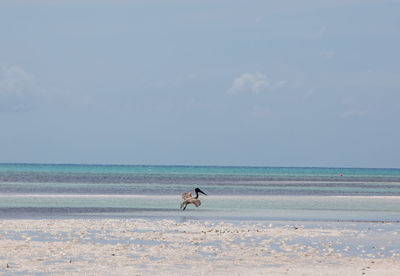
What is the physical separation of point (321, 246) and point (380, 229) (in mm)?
6924

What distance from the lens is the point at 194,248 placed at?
21109mm

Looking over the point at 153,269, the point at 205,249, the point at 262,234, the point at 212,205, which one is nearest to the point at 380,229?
the point at 262,234

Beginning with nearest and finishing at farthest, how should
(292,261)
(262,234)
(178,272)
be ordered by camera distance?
(178,272), (292,261), (262,234)

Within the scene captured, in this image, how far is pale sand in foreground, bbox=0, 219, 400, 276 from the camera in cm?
1733

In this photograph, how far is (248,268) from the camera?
1748 cm

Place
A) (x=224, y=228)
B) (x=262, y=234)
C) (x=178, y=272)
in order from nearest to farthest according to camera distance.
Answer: (x=178, y=272) → (x=262, y=234) → (x=224, y=228)

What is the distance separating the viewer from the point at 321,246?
2186 centimetres

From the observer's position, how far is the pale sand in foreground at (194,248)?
17.3 metres

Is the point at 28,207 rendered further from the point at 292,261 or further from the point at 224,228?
the point at 292,261

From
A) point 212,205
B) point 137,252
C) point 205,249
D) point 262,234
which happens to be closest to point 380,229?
point 262,234

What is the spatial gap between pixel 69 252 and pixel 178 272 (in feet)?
13.5

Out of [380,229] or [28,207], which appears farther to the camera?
[28,207]

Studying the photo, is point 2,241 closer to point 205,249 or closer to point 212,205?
point 205,249

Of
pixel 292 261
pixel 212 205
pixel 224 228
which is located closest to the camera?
pixel 292 261
